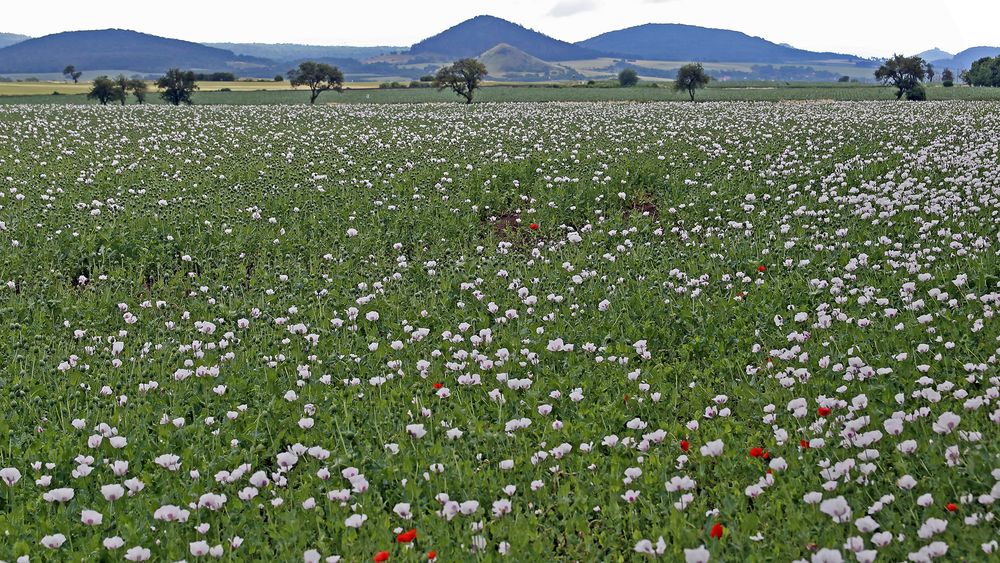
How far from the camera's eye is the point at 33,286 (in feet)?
34.6

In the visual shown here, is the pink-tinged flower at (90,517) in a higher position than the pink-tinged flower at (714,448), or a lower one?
lower

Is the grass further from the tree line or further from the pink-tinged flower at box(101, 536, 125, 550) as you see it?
the pink-tinged flower at box(101, 536, 125, 550)

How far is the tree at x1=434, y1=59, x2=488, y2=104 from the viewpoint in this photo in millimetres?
69188

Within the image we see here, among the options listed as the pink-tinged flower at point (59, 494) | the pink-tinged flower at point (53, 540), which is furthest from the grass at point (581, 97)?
the pink-tinged flower at point (53, 540)

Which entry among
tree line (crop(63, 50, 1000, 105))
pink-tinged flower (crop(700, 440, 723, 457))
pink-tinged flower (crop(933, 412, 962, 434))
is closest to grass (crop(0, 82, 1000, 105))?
tree line (crop(63, 50, 1000, 105))

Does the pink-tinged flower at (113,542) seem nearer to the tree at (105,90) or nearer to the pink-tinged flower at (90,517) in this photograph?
the pink-tinged flower at (90,517)

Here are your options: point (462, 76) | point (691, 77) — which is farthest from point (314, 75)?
point (691, 77)

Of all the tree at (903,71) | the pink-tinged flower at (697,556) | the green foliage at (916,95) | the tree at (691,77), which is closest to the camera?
the pink-tinged flower at (697,556)

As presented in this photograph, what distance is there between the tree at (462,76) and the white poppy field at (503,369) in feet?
182

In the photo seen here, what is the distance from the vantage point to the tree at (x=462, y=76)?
69.2 metres

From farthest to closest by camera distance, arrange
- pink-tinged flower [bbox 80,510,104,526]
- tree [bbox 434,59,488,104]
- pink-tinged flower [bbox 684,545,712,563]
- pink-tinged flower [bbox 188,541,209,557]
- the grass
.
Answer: the grass < tree [bbox 434,59,488,104] < pink-tinged flower [bbox 80,510,104,526] < pink-tinged flower [bbox 188,541,209,557] < pink-tinged flower [bbox 684,545,712,563]

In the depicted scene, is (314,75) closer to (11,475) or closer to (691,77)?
(691,77)

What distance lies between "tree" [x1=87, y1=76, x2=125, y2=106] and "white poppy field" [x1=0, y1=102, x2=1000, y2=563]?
58471 mm

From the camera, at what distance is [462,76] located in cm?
7025
